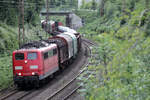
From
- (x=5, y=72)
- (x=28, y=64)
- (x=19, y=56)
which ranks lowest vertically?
(x=5, y=72)

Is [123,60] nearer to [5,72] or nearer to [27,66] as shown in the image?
[27,66]

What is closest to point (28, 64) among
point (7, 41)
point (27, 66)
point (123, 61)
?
point (27, 66)

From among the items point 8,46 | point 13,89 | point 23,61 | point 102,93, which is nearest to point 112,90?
point 102,93

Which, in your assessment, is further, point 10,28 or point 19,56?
point 10,28

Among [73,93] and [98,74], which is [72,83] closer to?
[73,93]

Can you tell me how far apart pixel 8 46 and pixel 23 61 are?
34.1 ft

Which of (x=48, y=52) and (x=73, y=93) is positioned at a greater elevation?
(x=48, y=52)

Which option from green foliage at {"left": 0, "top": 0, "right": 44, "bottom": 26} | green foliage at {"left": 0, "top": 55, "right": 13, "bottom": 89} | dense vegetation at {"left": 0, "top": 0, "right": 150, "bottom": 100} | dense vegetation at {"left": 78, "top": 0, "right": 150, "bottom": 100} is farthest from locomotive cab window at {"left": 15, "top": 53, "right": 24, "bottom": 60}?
green foliage at {"left": 0, "top": 0, "right": 44, "bottom": 26}

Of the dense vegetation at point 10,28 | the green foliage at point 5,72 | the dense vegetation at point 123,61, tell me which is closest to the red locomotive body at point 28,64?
the green foliage at point 5,72

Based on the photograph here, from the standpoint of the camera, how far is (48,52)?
18.1 meters

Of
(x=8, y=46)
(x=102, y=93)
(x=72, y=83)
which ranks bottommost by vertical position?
(x=72, y=83)

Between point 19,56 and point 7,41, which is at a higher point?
point 19,56

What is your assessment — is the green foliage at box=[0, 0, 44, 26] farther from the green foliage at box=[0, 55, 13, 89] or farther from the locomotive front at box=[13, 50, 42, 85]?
the locomotive front at box=[13, 50, 42, 85]

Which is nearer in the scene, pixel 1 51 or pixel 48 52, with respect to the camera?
pixel 48 52
